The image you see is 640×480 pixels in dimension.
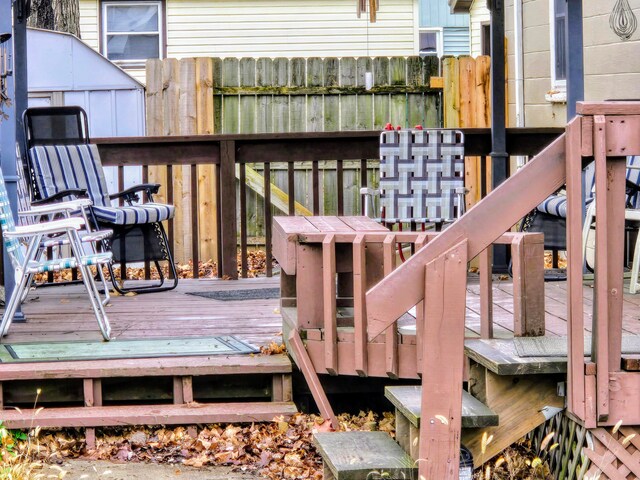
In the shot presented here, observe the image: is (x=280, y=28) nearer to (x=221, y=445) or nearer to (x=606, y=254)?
(x=221, y=445)

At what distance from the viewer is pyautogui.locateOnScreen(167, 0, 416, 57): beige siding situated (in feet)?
46.7

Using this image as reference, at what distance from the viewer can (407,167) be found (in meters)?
6.93

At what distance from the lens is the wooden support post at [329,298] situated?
3.98 m

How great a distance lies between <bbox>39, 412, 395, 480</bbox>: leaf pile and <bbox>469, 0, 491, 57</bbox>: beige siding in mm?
Result: 10632

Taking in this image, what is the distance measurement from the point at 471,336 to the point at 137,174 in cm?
695

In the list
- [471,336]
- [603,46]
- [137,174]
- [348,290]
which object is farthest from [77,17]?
[471,336]

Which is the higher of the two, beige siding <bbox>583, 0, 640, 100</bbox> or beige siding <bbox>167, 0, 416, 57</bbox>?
beige siding <bbox>167, 0, 416, 57</bbox>

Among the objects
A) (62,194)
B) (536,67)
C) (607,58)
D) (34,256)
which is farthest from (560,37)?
(34,256)

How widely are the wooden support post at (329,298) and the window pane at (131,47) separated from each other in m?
10.7

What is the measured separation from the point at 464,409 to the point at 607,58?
5.55 meters

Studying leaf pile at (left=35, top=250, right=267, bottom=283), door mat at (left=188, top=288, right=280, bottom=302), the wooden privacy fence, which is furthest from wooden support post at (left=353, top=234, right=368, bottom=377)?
the wooden privacy fence

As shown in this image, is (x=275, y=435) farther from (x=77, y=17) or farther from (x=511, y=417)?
(x=77, y=17)

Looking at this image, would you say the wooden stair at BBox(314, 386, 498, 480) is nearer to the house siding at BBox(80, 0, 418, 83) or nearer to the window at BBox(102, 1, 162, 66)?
the house siding at BBox(80, 0, 418, 83)

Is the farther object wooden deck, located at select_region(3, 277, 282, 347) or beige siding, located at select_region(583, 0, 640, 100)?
beige siding, located at select_region(583, 0, 640, 100)
